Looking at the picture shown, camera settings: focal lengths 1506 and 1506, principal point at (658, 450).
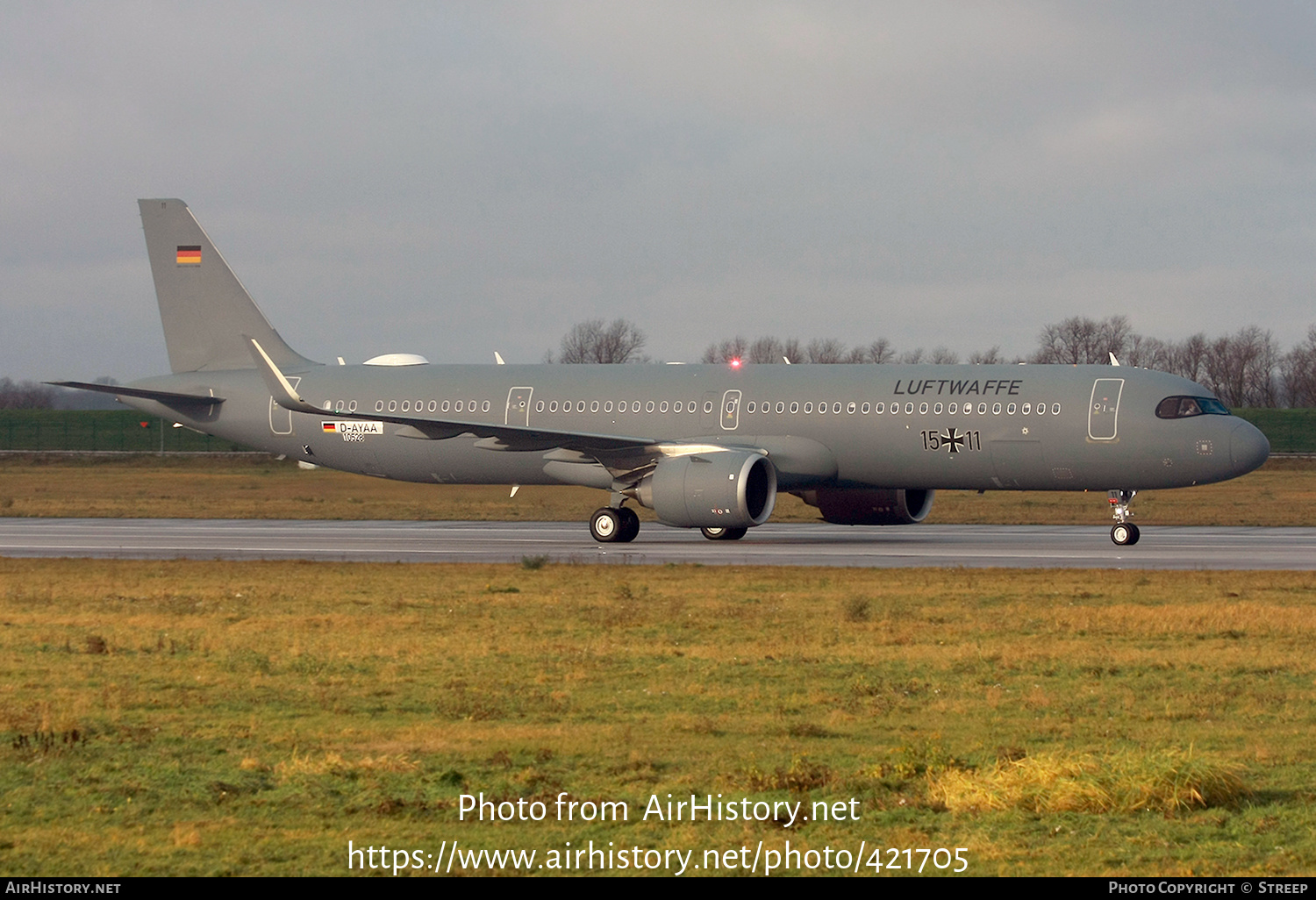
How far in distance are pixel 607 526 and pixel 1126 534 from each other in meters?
10.6

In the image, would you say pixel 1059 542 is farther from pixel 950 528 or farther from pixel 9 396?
pixel 9 396

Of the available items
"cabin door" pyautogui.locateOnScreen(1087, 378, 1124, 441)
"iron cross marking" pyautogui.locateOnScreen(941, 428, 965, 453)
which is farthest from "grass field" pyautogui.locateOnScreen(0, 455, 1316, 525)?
"cabin door" pyautogui.locateOnScreen(1087, 378, 1124, 441)

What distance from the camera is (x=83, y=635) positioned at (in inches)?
644

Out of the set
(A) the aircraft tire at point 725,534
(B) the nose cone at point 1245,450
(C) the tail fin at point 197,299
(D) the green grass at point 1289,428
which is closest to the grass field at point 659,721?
(B) the nose cone at point 1245,450

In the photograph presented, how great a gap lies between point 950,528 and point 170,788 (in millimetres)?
29132

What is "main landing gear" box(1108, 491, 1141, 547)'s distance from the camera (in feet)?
99.1

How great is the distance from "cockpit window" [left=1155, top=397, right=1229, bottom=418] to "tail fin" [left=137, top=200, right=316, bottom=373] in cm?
2111

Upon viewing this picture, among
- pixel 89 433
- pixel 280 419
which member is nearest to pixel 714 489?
pixel 280 419

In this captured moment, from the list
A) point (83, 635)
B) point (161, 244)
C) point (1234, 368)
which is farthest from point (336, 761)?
point (1234, 368)

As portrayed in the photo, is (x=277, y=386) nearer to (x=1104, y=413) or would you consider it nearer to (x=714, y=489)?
(x=714, y=489)

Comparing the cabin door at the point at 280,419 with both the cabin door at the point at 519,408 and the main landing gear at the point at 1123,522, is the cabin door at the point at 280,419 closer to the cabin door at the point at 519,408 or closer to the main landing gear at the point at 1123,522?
the cabin door at the point at 519,408

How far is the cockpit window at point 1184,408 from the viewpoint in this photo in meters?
29.6

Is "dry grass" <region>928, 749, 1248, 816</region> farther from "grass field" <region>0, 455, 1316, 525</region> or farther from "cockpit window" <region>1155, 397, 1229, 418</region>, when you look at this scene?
"grass field" <region>0, 455, 1316, 525</region>

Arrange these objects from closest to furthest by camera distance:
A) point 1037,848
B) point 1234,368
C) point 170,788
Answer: point 1037,848, point 170,788, point 1234,368
